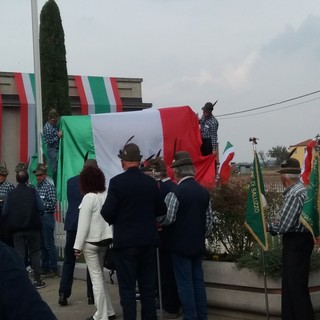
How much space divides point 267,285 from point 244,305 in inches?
15.5

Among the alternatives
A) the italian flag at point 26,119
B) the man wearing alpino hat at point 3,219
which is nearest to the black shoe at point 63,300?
the man wearing alpino hat at point 3,219

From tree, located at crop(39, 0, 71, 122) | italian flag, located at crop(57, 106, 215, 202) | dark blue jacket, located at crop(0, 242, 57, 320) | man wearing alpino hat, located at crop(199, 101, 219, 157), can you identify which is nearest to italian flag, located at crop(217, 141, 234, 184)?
italian flag, located at crop(57, 106, 215, 202)

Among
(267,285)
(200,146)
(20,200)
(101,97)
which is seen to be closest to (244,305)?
(267,285)

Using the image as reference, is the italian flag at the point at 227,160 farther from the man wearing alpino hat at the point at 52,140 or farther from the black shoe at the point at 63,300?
the man wearing alpino hat at the point at 52,140

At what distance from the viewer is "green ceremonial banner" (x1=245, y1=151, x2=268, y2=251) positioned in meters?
6.37

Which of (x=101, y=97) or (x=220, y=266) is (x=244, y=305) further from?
(x=101, y=97)

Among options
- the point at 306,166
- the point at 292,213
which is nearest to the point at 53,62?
the point at 306,166

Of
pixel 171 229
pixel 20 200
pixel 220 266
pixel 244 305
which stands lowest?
pixel 244 305

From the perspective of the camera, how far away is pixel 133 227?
19.9 feet

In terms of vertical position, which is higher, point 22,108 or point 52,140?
point 22,108

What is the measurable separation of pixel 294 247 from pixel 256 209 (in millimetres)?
605

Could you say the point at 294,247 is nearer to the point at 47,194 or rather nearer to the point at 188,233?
the point at 188,233

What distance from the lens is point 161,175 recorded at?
733 centimetres

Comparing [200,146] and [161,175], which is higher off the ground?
[200,146]
